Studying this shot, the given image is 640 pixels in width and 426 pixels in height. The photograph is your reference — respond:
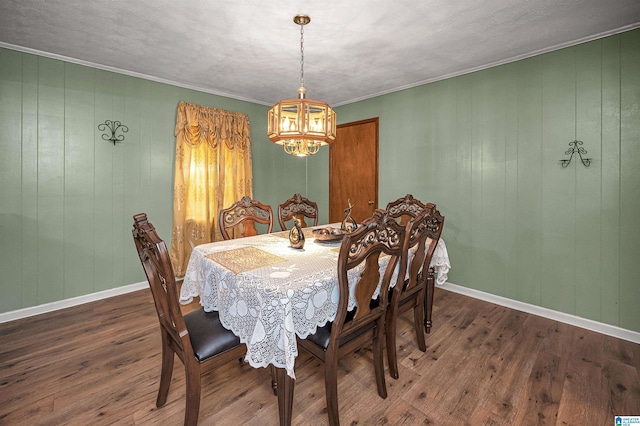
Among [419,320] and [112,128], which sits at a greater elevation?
[112,128]

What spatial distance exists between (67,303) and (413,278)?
3.41 metres

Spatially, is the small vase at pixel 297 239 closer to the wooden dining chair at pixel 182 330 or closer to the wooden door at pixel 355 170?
the wooden dining chair at pixel 182 330

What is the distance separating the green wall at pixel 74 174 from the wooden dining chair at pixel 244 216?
4.68ft

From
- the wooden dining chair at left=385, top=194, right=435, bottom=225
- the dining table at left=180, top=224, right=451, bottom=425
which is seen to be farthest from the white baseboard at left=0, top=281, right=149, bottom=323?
the wooden dining chair at left=385, top=194, right=435, bottom=225

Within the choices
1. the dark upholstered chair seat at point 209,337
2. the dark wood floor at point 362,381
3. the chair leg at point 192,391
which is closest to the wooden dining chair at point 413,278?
the dark wood floor at point 362,381

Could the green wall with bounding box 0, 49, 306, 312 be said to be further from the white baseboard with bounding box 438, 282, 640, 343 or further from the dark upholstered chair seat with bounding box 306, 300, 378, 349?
the white baseboard with bounding box 438, 282, 640, 343

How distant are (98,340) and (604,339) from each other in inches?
164

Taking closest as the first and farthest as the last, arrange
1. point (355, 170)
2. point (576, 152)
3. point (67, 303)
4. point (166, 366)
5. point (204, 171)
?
point (166, 366), point (576, 152), point (67, 303), point (204, 171), point (355, 170)

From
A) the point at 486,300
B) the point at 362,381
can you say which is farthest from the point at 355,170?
the point at 362,381

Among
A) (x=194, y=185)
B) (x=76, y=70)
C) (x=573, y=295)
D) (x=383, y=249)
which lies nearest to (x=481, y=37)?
(x=383, y=249)

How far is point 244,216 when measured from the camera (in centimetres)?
270

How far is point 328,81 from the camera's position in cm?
350

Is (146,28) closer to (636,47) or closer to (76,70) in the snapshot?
(76,70)

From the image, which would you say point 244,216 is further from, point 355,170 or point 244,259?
point 355,170
